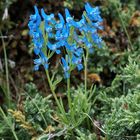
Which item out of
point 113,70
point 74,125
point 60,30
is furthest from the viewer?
point 113,70

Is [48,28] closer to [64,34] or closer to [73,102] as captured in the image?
[64,34]

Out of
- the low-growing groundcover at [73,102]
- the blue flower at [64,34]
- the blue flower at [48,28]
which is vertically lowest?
the low-growing groundcover at [73,102]

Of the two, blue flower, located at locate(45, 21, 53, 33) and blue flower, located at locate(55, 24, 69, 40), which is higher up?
blue flower, located at locate(45, 21, 53, 33)

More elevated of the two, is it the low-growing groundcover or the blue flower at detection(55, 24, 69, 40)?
the blue flower at detection(55, 24, 69, 40)

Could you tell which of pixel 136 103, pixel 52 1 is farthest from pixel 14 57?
pixel 136 103

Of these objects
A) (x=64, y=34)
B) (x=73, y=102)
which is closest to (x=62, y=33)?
(x=64, y=34)

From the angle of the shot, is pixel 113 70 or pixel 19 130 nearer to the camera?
pixel 19 130

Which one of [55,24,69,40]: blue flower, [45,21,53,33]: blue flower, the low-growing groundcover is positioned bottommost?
the low-growing groundcover

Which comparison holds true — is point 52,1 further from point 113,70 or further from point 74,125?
point 74,125
